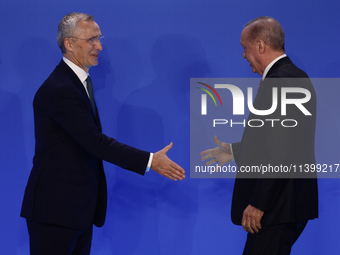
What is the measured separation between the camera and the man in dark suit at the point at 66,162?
1.85 m

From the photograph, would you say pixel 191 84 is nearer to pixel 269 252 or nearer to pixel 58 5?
pixel 58 5

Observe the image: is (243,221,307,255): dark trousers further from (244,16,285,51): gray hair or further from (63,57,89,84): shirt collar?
(63,57,89,84): shirt collar

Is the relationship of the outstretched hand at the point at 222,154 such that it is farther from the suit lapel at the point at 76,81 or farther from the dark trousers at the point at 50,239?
the dark trousers at the point at 50,239

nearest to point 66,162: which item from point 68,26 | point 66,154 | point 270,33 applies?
point 66,154

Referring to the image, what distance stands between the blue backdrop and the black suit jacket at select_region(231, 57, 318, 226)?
976 mm

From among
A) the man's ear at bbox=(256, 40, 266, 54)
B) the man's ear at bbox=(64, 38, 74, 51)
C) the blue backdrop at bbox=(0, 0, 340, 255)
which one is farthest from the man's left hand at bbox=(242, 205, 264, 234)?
the man's ear at bbox=(64, 38, 74, 51)

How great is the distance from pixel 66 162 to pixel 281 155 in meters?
1.03

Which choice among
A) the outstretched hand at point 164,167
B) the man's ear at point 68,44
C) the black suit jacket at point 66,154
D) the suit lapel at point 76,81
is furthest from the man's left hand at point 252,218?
the man's ear at point 68,44

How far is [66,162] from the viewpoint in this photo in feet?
6.16

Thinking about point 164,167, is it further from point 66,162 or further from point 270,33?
point 270,33

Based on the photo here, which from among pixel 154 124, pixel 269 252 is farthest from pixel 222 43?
pixel 269 252

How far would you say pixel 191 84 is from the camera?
274cm

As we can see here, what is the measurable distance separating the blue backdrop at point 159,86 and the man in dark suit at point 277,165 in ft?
2.98

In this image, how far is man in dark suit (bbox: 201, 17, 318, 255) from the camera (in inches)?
65.9
